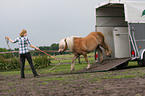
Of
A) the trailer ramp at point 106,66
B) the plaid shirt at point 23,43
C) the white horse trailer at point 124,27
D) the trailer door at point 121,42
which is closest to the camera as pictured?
the plaid shirt at point 23,43

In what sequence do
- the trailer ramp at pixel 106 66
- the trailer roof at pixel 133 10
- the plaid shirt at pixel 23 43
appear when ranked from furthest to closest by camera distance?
the trailer roof at pixel 133 10
the trailer ramp at pixel 106 66
the plaid shirt at pixel 23 43

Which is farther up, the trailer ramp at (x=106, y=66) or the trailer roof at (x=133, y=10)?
the trailer roof at (x=133, y=10)

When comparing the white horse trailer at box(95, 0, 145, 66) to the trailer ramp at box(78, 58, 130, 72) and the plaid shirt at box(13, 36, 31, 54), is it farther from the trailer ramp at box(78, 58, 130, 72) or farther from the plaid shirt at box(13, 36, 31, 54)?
the plaid shirt at box(13, 36, 31, 54)

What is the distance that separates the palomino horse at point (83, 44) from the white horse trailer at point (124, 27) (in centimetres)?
80

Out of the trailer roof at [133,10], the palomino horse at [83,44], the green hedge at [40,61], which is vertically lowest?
the green hedge at [40,61]

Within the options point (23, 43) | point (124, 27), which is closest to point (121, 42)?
point (124, 27)

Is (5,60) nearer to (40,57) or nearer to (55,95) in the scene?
(40,57)

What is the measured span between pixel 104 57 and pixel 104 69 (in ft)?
6.44

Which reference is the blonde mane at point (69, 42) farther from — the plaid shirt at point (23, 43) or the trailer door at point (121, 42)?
the trailer door at point (121, 42)

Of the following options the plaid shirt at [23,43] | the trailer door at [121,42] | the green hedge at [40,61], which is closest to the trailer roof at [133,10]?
the trailer door at [121,42]

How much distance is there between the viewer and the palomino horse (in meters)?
9.82

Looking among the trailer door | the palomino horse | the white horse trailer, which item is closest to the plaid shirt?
the palomino horse

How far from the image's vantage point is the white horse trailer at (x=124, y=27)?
408 inches

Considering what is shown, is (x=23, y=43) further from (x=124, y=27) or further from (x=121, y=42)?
(x=124, y=27)
